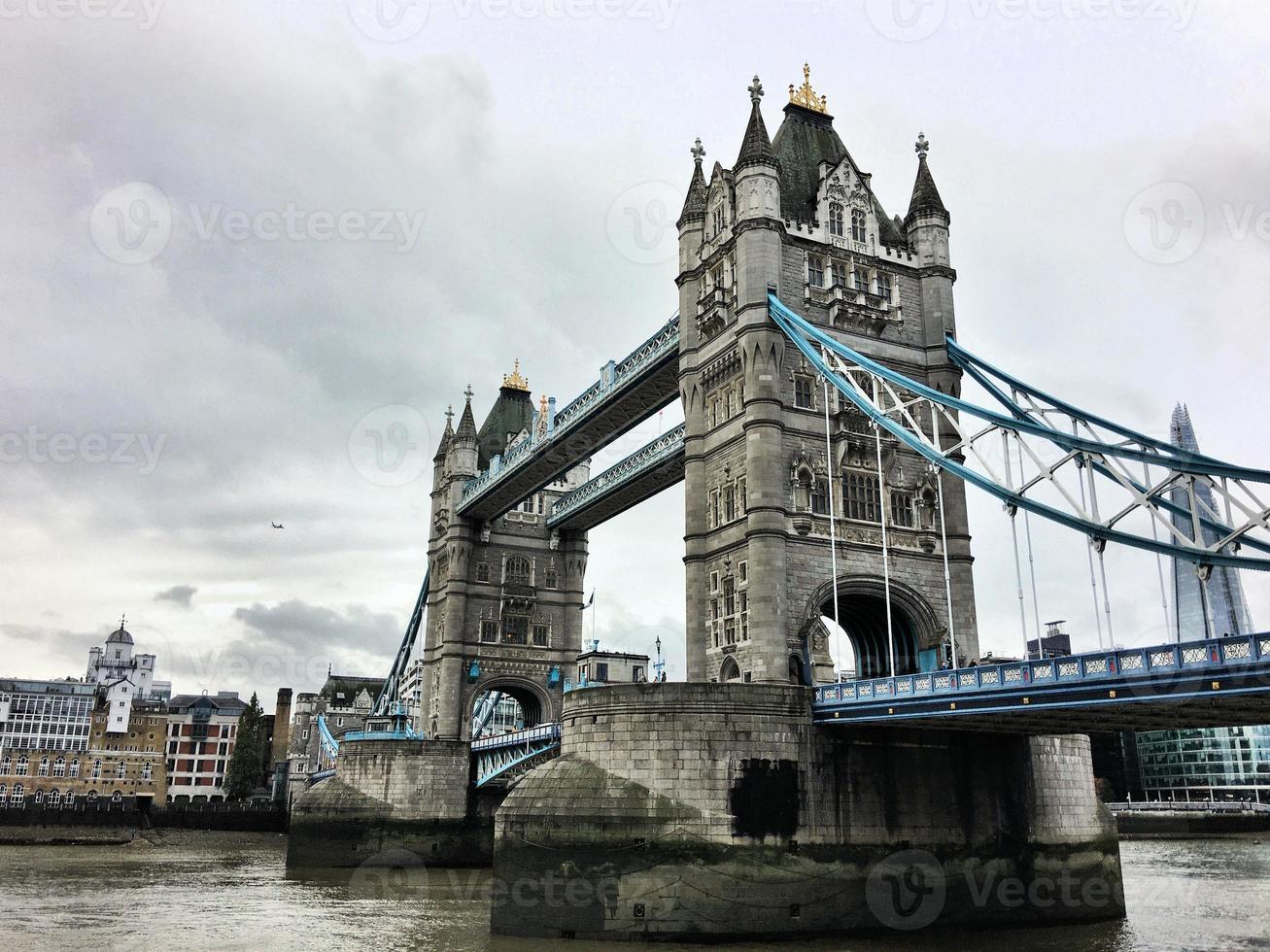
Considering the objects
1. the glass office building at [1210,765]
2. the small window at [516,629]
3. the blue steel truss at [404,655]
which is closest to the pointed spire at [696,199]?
the small window at [516,629]

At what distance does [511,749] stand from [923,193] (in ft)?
94.2

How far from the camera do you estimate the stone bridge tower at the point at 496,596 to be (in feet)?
190

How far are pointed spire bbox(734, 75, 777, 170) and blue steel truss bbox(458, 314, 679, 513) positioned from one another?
6751 mm

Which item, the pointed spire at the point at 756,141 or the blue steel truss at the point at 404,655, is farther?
the blue steel truss at the point at 404,655

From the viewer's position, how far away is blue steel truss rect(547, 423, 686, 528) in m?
44.9

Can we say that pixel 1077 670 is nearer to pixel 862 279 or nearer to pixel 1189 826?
pixel 862 279

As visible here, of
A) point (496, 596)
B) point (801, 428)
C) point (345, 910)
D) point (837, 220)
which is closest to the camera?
point (801, 428)

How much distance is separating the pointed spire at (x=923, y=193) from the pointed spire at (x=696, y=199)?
6.93m

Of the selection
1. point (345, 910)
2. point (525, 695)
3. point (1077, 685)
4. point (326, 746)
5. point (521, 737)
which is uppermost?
point (525, 695)

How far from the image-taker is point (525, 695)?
60469mm

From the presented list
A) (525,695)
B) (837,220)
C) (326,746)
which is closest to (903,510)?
(837,220)

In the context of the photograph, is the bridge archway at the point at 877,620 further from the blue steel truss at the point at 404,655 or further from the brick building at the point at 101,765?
the brick building at the point at 101,765

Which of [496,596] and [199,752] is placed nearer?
[496,596]

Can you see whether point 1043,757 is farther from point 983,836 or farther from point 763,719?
point 763,719
